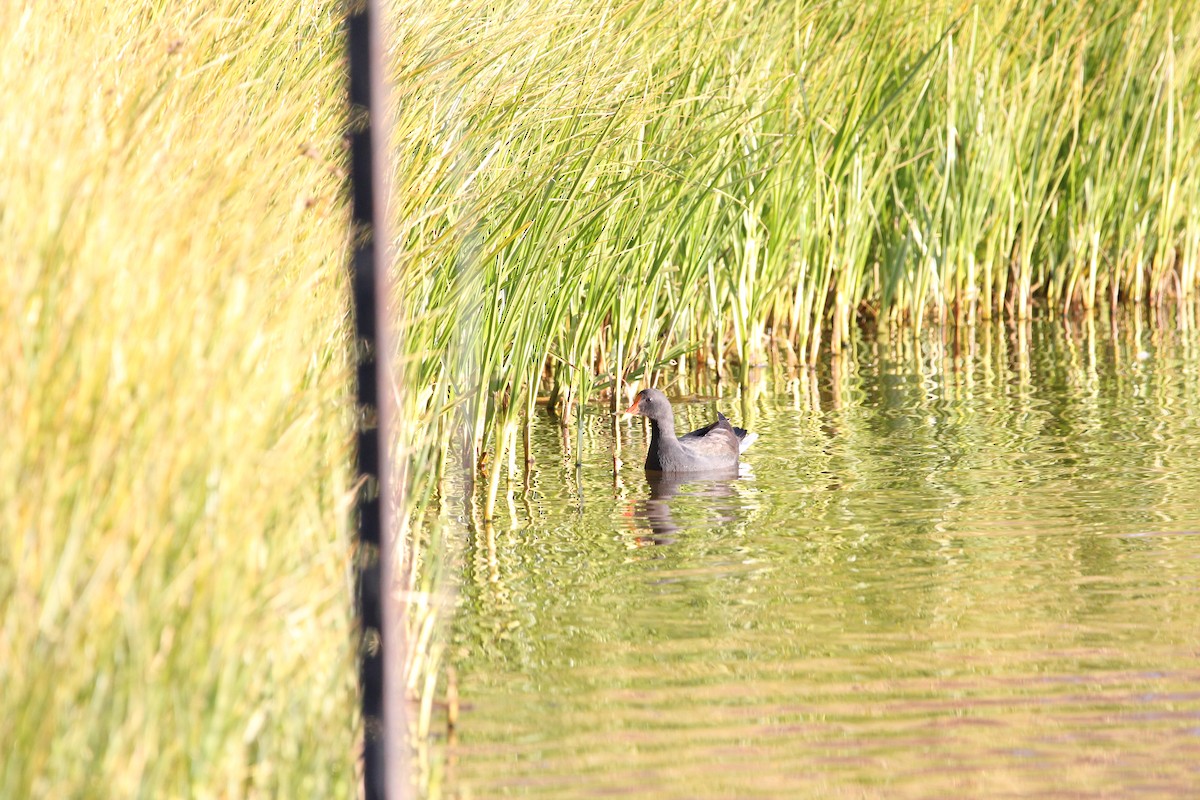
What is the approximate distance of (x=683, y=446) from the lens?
26.1 feet

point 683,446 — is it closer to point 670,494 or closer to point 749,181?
point 670,494

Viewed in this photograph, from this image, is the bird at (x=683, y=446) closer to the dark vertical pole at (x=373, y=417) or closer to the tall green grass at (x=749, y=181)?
the tall green grass at (x=749, y=181)

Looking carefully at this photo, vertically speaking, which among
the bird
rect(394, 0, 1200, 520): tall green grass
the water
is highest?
rect(394, 0, 1200, 520): tall green grass

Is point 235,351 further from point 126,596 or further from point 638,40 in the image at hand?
point 638,40

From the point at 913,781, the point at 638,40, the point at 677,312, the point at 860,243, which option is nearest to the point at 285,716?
the point at 913,781

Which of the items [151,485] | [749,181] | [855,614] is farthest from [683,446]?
[151,485]

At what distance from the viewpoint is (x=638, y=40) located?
292 inches

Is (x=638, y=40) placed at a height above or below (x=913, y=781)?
above

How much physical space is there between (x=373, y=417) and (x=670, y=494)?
15.2 feet

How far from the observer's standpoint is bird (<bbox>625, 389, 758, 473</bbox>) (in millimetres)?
7820

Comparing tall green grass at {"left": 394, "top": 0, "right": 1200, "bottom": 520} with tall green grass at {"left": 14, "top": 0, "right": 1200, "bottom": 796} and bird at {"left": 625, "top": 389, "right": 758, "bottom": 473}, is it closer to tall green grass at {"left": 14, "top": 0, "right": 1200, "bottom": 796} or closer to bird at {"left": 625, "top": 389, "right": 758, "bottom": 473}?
tall green grass at {"left": 14, "top": 0, "right": 1200, "bottom": 796}

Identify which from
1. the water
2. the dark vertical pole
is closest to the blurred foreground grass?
the dark vertical pole

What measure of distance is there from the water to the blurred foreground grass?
92cm

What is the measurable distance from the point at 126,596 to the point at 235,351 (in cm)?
56
